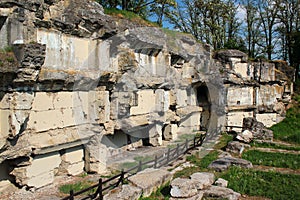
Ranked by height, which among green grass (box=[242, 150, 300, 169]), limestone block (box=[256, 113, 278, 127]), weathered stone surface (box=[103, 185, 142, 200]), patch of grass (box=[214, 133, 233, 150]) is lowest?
green grass (box=[242, 150, 300, 169])

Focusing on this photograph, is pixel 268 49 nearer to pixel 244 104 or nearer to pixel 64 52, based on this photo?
pixel 244 104

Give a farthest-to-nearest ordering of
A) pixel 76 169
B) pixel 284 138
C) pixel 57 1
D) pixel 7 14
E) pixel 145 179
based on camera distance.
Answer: pixel 284 138
pixel 76 169
pixel 57 1
pixel 145 179
pixel 7 14

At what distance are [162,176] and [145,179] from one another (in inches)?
23.1

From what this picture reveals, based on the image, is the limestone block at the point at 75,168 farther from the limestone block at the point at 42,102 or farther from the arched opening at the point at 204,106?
the arched opening at the point at 204,106

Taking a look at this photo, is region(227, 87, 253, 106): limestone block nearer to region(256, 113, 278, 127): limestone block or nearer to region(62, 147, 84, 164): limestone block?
region(256, 113, 278, 127): limestone block

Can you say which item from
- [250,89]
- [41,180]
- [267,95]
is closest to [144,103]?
[41,180]

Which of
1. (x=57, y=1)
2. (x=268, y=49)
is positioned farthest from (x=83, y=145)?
(x=268, y=49)

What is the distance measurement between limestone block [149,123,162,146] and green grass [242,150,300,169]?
4.35m

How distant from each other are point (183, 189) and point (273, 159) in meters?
6.11

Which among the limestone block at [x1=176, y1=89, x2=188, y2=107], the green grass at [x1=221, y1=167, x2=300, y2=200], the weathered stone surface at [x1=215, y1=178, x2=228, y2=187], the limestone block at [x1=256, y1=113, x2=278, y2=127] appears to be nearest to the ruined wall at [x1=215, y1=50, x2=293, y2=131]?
the limestone block at [x1=256, y1=113, x2=278, y2=127]

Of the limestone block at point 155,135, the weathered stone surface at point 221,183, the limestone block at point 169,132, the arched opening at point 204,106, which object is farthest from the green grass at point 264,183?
the arched opening at point 204,106

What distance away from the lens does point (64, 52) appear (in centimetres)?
995

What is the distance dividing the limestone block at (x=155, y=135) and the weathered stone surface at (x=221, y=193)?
7562 millimetres

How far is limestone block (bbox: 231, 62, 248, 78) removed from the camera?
800 inches
